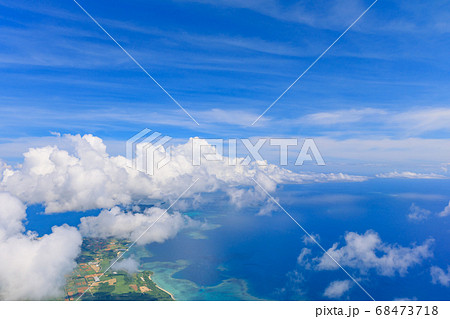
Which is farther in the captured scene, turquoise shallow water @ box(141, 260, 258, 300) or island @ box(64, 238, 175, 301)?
turquoise shallow water @ box(141, 260, 258, 300)

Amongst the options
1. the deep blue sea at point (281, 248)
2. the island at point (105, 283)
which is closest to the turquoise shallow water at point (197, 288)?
the deep blue sea at point (281, 248)

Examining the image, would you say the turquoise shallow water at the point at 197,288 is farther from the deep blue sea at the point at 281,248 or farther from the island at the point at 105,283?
the island at the point at 105,283

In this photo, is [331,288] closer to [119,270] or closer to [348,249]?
[348,249]

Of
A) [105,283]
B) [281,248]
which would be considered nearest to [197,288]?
[105,283]

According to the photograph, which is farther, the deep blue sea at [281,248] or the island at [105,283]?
the deep blue sea at [281,248]

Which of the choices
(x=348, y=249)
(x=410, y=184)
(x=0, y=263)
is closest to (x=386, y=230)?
(x=348, y=249)

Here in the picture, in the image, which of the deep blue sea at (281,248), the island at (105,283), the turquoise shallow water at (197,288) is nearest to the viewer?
the island at (105,283)

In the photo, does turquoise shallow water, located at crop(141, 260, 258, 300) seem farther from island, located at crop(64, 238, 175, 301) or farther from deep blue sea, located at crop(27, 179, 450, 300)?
island, located at crop(64, 238, 175, 301)

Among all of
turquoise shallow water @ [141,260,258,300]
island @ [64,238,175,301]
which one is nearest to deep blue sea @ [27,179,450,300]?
turquoise shallow water @ [141,260,258,300]

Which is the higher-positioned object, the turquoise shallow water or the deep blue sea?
the deep blue sea
